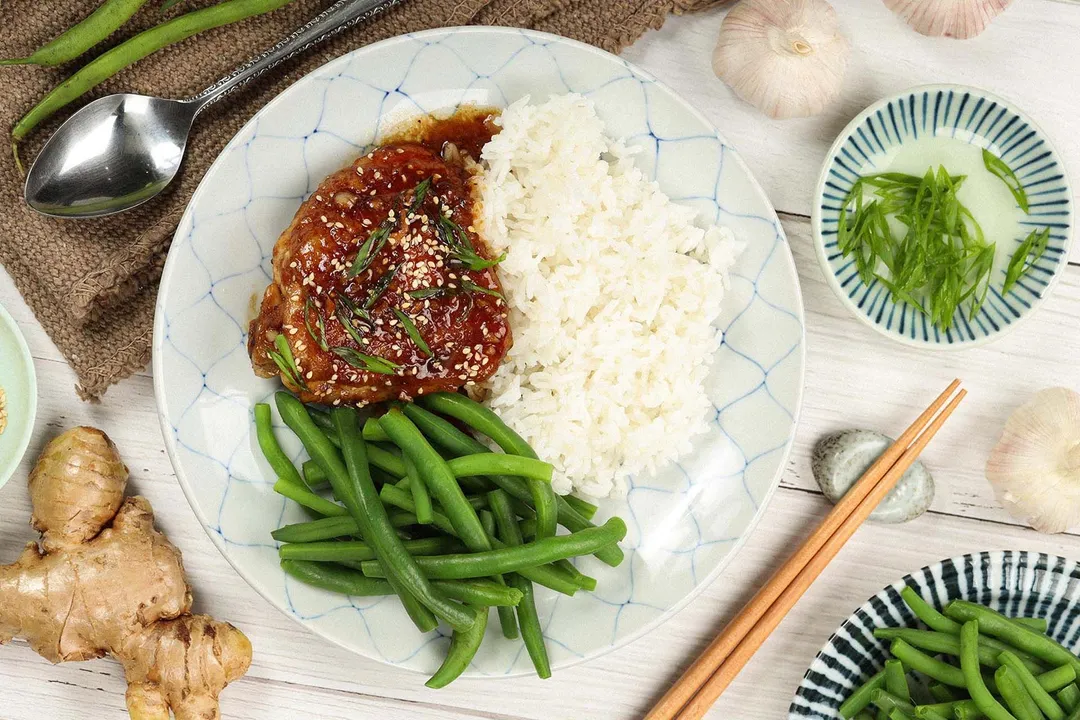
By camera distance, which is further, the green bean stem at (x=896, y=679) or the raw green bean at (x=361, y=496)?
the green bean stem at (x=896, y=679)

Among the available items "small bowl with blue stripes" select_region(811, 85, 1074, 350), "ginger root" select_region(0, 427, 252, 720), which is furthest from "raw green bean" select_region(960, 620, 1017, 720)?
"ginger root" select_region(0, 427, 252, 720)

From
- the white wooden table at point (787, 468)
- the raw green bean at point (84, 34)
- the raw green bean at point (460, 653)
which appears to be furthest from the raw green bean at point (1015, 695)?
the raw green bean at point (84, 34)

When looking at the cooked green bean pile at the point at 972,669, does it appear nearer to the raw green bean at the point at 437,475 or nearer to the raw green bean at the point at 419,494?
the raw green bean at the point at 437,475

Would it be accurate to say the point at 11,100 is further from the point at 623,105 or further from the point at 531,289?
the point at 623,105

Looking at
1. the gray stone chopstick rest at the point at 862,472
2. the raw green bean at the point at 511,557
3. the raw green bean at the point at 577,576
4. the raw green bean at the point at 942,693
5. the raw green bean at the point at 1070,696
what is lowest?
the raw green bean at the point at 942,693

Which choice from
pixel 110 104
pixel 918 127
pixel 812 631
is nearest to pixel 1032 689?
pixel 812 631
